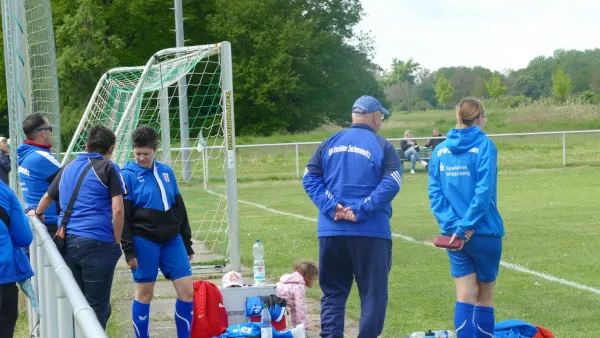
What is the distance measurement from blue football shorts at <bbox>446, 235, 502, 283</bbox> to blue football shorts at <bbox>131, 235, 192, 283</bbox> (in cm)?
204

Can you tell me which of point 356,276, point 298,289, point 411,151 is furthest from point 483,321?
point 411,151

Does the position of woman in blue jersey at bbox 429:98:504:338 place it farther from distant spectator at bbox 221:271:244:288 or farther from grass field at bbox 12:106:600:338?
distant spectator at bbox 221:271:244:288

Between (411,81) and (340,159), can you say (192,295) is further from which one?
(411,81)

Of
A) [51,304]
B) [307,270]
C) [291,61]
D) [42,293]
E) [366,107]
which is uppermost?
[291,61]

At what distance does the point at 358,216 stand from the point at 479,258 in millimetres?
899

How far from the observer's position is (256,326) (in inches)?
266

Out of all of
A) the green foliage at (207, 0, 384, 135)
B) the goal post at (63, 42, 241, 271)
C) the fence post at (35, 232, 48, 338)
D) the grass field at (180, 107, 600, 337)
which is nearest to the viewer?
the fence post at (35, 232, 48, 338)

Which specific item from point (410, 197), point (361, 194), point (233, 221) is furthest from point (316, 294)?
point (410, 197)

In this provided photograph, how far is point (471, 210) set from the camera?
597 centimetres

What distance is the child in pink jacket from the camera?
7.48 meters

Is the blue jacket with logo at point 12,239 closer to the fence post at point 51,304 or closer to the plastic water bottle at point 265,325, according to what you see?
the fence post at point 51,304

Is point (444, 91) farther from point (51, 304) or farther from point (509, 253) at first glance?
point (51, 304)

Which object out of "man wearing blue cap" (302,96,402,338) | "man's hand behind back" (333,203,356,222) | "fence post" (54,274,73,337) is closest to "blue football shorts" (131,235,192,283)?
"man wearing blue cap" (302,96,402,338)

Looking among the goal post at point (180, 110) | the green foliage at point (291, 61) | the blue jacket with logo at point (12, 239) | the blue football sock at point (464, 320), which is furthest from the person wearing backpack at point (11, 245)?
the green foliage at point (291, 61)
